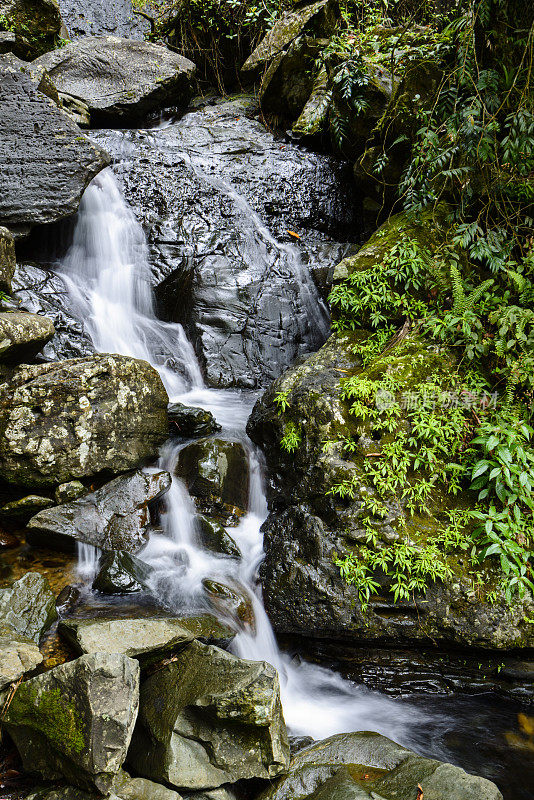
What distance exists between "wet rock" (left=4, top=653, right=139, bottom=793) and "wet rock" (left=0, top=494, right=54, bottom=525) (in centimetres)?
203

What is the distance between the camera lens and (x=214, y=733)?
2.93 m

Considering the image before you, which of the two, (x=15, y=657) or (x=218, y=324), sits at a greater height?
(x=218, y=324)

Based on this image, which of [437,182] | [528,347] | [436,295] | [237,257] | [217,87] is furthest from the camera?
[217,87]

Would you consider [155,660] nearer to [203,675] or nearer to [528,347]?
[203,675]

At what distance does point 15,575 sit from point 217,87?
14629 millimetres

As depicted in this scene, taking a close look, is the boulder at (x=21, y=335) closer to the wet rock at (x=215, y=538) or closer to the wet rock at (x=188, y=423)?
the wet rock at (x=188, y=423)

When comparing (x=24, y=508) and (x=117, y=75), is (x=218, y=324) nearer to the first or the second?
(x=24, y=508)

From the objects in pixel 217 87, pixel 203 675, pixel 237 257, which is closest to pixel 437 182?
pixel 237 257

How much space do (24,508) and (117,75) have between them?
1086 centimetres

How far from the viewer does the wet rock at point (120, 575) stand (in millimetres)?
4016

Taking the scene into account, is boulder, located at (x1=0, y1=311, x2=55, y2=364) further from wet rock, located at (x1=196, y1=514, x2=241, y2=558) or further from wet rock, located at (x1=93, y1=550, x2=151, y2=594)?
wet rock, located at (x1=196, y1=514, x2=241, y2=558)

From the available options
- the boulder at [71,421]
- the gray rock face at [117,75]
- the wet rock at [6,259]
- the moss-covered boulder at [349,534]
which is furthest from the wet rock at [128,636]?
the gray rock face at [117,75]

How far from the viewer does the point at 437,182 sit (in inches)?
225

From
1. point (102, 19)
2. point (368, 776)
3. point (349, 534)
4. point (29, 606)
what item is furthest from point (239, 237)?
point (102, 19)
